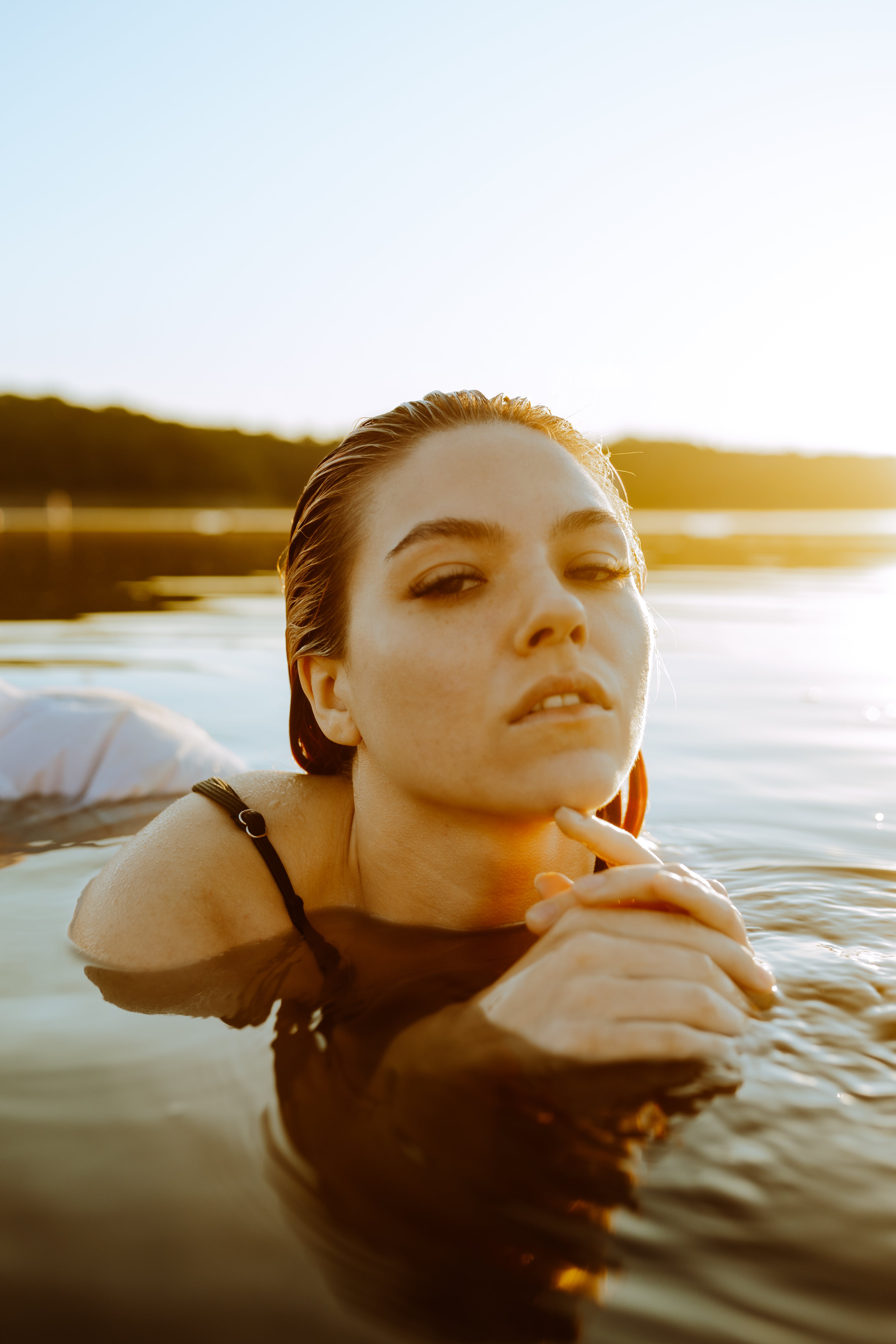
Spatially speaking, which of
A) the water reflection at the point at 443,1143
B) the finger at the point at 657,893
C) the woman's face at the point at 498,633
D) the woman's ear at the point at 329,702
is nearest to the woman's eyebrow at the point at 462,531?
the woman's face at the point at 498,633

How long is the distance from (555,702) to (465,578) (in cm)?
41

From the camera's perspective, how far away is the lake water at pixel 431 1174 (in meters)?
1.43

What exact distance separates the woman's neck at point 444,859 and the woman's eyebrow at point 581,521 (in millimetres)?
733

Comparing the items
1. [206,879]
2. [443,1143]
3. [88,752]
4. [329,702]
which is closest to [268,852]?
[206,879]

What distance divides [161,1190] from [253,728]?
4950 millimetres

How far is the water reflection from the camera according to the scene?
1464mm

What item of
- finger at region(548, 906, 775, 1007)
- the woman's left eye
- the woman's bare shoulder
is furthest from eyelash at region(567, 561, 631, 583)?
the woman's bare shoulder

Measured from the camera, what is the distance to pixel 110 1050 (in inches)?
88.4

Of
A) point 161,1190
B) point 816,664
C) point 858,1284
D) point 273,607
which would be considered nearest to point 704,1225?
point 858,1284

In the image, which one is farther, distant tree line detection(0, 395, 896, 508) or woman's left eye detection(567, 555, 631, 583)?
distant tree line detection(0, 395, 896, 508)

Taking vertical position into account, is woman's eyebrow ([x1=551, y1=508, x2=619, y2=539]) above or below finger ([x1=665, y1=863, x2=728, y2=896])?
above

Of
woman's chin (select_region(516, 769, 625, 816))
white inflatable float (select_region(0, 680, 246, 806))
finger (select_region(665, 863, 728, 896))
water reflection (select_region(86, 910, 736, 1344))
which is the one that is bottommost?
white inflatable float (select_region(0, 680, 246, 806))

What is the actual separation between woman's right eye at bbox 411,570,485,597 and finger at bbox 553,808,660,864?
0.63 m

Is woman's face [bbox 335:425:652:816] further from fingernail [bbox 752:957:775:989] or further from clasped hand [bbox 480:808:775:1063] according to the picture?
fingernail [bbox 752:957:775:989]
